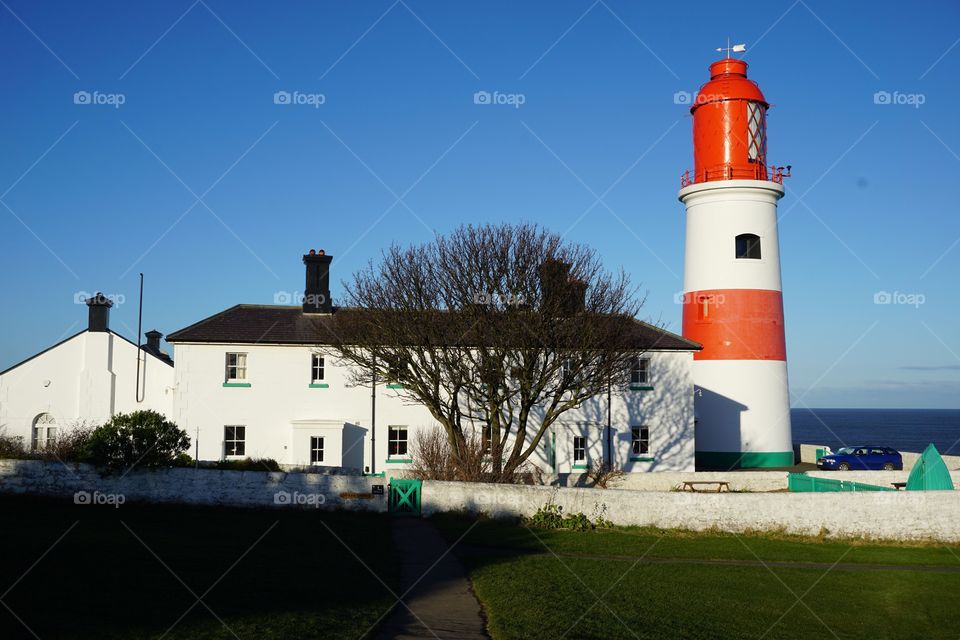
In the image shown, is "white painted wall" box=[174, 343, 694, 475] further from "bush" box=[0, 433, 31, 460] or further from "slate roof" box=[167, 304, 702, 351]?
"bush" box=[0, 433, 31, 460]

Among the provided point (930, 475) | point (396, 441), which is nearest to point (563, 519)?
point (396, 441)

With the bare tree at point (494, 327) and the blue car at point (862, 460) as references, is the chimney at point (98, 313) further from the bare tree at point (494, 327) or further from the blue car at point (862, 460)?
the blue car at point (862, 460)

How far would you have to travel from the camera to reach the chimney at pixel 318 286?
32.0 metres

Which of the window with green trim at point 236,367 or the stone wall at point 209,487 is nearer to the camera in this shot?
the stone wall at point 209,487

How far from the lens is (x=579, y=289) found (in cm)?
2536

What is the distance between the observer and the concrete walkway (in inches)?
413

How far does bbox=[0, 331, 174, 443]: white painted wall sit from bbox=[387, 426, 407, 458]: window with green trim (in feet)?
29.9

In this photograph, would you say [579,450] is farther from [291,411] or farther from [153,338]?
[153,338]

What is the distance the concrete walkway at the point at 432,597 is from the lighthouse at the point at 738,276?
18.6 m

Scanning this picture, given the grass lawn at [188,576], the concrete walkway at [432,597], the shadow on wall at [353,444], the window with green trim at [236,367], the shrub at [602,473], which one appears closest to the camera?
the grass lawn at [188,576]

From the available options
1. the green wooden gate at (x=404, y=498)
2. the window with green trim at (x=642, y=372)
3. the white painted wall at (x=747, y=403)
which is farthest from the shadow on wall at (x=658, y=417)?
the green wooden gate at (x=404, y=498)

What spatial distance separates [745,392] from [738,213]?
24.5ft

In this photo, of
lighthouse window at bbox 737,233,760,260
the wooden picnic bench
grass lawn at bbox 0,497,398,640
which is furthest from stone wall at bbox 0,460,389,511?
lighthouse window at bbox 737,233,760,260

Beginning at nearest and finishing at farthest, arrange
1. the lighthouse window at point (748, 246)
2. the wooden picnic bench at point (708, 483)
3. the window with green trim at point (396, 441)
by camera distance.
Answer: the wooden picnic bench at point (708, 483) → the window with green trim at point (396, 441) → the lighthouse window at point (748, 246)
